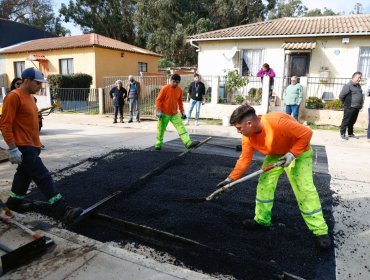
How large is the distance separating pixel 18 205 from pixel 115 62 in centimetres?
1788

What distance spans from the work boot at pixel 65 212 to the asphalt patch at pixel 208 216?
0.49 feet

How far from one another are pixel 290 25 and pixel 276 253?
15696 millimetres

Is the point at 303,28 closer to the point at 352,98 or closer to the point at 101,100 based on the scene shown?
the point at 352,98

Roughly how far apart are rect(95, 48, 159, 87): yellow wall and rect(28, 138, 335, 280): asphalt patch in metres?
14.9

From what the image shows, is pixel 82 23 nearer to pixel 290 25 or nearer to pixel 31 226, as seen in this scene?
pixel 290 25

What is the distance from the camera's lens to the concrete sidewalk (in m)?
2.62

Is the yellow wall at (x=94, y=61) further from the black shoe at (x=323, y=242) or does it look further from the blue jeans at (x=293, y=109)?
the black shoe at (x=323, y=242)

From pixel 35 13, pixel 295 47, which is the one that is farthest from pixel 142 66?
pixel 35 13

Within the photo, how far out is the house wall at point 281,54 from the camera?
13.3m

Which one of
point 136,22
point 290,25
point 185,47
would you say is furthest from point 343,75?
point 136,22

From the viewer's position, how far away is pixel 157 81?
42.0ft

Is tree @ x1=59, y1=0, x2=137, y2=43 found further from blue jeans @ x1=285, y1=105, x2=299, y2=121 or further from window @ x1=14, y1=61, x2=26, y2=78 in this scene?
blue jeans @ x1=285, y1=105, x2=299, y2=121

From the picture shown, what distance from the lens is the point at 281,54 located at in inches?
570

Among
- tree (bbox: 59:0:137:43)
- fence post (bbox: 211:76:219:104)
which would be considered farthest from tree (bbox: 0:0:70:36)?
fence post (bbox: 211:76:219:104)
